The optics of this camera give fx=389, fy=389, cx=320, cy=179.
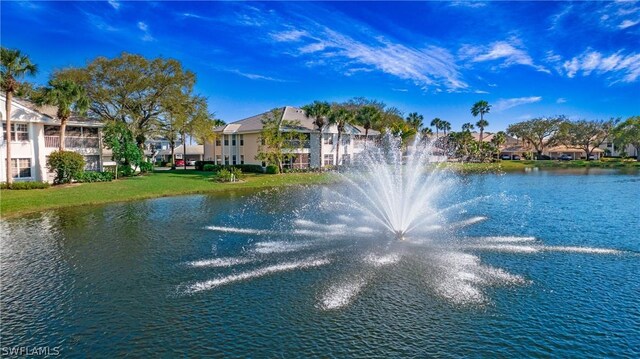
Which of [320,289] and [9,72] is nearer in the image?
[320,289]

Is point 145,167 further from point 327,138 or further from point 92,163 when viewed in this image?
point 327,138

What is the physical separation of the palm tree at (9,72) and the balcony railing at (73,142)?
227 inches

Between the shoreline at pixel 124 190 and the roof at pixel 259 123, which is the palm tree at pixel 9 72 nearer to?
the shoreline at pixel 124 190

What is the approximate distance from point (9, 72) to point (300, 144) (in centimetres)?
3687

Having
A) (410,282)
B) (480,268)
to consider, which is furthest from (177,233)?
(480,268)

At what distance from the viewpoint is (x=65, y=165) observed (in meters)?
39.8

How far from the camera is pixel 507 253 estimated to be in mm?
16891

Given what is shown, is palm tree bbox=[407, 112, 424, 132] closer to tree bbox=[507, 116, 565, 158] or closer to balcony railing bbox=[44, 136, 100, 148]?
tree bbox=[507, 116, 565, 158]

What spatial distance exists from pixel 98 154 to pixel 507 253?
4641 cm

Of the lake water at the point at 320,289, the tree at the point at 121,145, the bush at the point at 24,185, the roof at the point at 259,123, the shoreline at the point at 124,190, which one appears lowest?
the lake water at the point at 320,289

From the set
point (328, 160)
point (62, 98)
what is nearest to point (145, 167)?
point (62, 98)

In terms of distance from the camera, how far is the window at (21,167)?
38.8 metres

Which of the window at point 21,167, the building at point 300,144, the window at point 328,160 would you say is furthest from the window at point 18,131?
the window at point 328,160

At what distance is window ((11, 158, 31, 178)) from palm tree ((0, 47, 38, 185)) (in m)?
3.14
